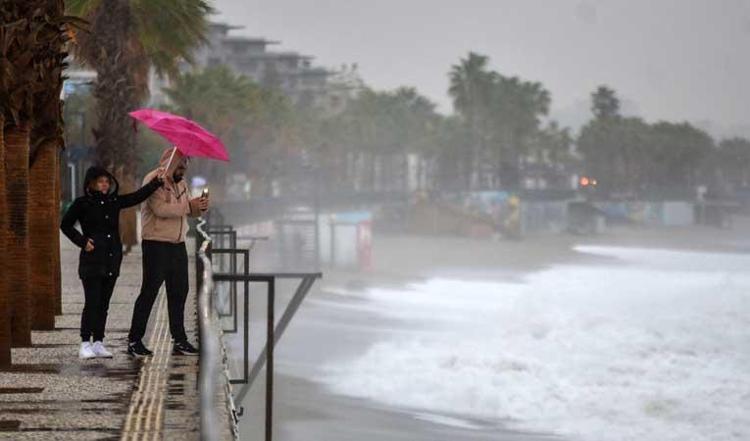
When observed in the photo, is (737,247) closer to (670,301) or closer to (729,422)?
(670,301)

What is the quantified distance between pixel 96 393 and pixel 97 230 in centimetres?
173

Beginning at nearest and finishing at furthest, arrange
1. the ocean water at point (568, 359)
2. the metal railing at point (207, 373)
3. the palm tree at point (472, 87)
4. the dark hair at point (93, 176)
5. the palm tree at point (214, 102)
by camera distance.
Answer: the metal railing at point (207, 373)
the dark hair at point (93, 176)
the ocean water at point (568, 359)
the palm tree at point (214, 102)
the palm tree at point (472, 87)

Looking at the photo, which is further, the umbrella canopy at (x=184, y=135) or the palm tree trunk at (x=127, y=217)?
the palm tree trunk at (x=127, y=217)

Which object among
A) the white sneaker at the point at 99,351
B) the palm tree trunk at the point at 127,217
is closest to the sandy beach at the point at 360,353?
the palm tree trunk at the point at 127,217

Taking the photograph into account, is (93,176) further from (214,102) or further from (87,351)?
(214,102)

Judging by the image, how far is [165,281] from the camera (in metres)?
11.8

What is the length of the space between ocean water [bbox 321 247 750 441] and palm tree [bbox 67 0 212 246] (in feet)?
21.9

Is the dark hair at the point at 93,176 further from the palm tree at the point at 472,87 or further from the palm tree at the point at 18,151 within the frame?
the palm tree at the point at 472,87

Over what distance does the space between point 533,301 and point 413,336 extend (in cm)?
2026

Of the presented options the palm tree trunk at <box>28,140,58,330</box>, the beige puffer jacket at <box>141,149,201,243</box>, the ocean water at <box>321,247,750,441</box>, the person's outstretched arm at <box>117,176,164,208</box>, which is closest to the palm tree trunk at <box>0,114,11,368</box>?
the person's outstretched arm at <box>117,176,164,208</box>

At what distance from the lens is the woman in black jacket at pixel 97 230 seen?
11.5 meters

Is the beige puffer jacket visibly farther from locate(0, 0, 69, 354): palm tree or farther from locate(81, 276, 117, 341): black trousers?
locate(0, 0, 69, 354): palm tree

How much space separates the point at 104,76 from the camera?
31.5 meters

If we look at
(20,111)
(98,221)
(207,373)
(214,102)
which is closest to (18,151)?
(20,111)
